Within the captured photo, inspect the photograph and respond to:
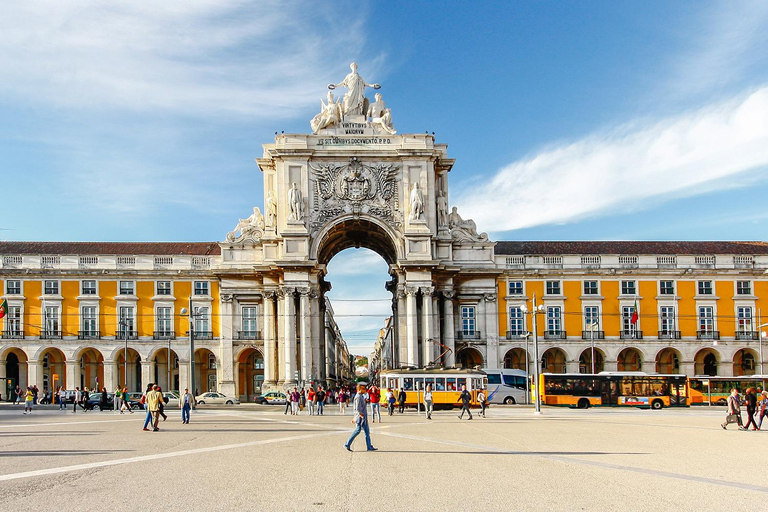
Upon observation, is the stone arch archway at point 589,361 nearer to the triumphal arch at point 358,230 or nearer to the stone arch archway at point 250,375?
the triumphal arch at point 358,230

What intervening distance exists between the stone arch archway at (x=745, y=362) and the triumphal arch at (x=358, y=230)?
844 inches

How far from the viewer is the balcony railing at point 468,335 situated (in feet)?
237

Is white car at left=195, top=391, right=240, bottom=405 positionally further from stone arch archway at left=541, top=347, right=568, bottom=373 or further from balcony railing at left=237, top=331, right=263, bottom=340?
stone arch archway at left=541, top=347, right=568, bottom=373

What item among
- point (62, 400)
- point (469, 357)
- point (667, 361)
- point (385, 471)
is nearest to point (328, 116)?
point (469, 357)

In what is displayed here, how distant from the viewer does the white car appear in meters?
66.2

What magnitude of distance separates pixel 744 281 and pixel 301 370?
39.6 meters

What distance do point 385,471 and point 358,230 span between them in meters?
55.8

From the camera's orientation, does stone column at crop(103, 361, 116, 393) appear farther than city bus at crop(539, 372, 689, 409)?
Yes

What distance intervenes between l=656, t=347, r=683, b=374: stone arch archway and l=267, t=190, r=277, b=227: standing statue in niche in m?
36.2

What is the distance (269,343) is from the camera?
6988 centimetres

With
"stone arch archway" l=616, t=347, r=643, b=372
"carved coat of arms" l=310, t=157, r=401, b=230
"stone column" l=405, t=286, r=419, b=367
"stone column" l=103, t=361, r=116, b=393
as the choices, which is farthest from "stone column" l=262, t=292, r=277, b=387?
"stone arch archway" l=616, t=347, r=643, b=372

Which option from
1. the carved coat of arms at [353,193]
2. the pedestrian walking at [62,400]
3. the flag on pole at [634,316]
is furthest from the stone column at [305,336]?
the flag on pole at [634,316]

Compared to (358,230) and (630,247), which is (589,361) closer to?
(630,247)

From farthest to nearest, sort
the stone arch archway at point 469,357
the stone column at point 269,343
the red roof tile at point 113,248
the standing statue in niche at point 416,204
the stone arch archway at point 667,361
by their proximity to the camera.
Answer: the red roof tile at point 113,248 → the stone arch archway at point 667,361 → the stone arch archway at point 469,357 → the stone column at point 269,343 → the standing statue in niche at point 416,204
